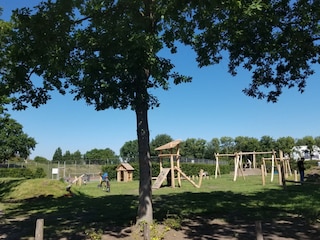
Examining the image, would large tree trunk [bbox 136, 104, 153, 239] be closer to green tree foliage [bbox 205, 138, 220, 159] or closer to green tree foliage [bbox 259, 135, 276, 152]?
green tree foliage [bbox 259, 135, 276, 152]

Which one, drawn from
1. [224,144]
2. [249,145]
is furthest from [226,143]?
[249,145]

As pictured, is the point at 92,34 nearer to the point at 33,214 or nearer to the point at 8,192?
the point at 33,214

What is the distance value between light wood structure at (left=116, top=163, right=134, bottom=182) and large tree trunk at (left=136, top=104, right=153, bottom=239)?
29.0 meters

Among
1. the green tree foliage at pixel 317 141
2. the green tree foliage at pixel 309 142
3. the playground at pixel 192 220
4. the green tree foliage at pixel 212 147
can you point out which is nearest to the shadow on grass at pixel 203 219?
the playground at pixel 192 220

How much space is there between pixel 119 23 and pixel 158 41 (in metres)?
1.18

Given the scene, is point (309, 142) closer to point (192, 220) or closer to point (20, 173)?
point (20, 173)

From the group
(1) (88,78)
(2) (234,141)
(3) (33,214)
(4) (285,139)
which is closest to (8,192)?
(3) (33,214)

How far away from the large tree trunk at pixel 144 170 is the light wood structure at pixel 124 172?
28977 millimetres

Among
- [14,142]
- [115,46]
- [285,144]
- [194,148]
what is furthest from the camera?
[194,148]

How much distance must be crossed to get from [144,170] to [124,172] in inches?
1150

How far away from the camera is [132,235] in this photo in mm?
8383

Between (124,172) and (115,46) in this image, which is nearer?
(115,46)

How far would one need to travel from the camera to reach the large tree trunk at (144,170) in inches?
350

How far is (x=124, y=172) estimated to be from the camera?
3784cm
